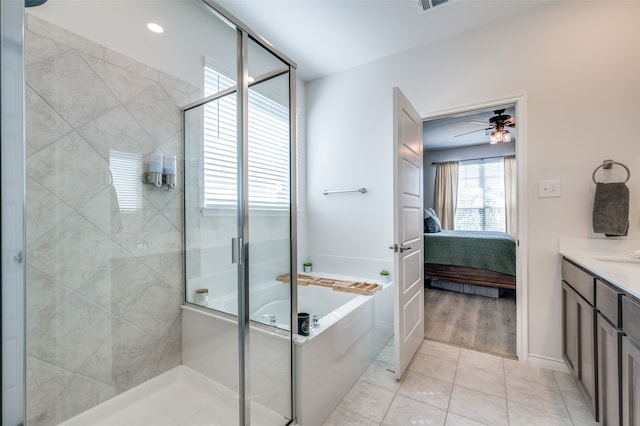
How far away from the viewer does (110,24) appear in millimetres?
1538

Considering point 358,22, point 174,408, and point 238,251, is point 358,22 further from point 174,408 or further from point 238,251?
point 174,408

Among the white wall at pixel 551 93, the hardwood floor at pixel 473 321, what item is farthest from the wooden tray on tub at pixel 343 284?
the hardwood floor at pixel 473 321

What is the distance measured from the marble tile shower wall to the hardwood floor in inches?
89.9

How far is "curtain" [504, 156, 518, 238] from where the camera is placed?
5727 millimetres

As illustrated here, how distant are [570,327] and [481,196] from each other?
192 inches

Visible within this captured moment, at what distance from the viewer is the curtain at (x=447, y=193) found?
6340 millimetres

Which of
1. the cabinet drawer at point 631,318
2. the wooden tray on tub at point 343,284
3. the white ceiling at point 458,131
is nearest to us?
the cabinet drawer at point 631,318

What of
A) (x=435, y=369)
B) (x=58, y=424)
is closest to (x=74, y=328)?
(x=58, y=424)

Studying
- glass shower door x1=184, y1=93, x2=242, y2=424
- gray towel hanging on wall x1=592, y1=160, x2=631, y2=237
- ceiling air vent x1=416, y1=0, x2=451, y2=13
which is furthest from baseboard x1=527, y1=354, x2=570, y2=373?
ceiling air vent x1=416, y1=0, x2=451, y2=13

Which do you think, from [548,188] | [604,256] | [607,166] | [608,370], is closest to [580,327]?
[608,370]

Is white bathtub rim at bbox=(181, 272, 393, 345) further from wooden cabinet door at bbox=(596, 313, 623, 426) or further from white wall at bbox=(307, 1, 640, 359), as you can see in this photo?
wooden cabinet door at bbox=(596, 313, 623, 426)

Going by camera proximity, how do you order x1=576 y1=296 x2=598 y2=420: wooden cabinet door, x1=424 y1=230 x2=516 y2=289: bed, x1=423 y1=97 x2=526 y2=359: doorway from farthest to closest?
x1=424 y1=230 x2=516 y2=289: bed, x1=423 y1=97 x2=526 y2=359: doorway, x1=576 y1=296 x2=598 y2=420: wooden cabinet door

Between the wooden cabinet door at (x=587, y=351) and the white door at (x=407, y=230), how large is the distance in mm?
947

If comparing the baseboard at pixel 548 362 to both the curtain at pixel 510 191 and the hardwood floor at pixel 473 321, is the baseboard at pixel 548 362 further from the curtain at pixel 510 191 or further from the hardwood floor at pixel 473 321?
the curtain at pixel 510 191
